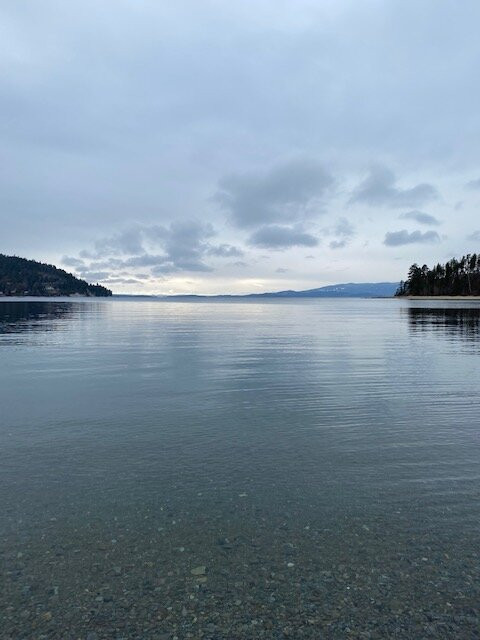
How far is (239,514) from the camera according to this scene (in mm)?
8031

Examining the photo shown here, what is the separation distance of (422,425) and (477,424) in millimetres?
1779

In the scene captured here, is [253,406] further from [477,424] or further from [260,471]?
[477,424]

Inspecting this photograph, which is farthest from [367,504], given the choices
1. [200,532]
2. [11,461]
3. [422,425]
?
[11,461]

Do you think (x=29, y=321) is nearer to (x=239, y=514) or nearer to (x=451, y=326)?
(x=451, y=326)

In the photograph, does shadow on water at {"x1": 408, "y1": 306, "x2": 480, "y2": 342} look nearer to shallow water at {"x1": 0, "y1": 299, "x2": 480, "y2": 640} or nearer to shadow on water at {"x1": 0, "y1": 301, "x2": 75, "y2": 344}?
shallow water at {"x1": 0, "y1": 299, "x2": 480, "y2": 640}

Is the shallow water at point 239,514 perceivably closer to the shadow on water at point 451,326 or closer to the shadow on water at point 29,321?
the shadow on water at point 451,326

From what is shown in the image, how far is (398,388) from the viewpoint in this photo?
1938 cm

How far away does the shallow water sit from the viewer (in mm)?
5612

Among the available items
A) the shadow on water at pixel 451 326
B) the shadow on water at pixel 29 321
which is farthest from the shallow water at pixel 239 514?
the shadow on water at pixel 29 321

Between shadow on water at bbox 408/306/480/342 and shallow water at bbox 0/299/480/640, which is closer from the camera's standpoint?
shallow water at bbox 0/299/480/640

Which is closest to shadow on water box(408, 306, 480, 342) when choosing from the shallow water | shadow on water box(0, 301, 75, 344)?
A: the shallow water

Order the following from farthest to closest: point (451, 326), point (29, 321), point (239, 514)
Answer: point (29, 321) < point (451, 326) < point (239, 514)

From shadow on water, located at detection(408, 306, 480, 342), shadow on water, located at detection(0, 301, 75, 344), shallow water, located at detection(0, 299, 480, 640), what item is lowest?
shallow water, located at detection(0, 299, 480, 640)

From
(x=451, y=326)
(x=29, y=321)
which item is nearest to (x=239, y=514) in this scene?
(x=451, y=326)
